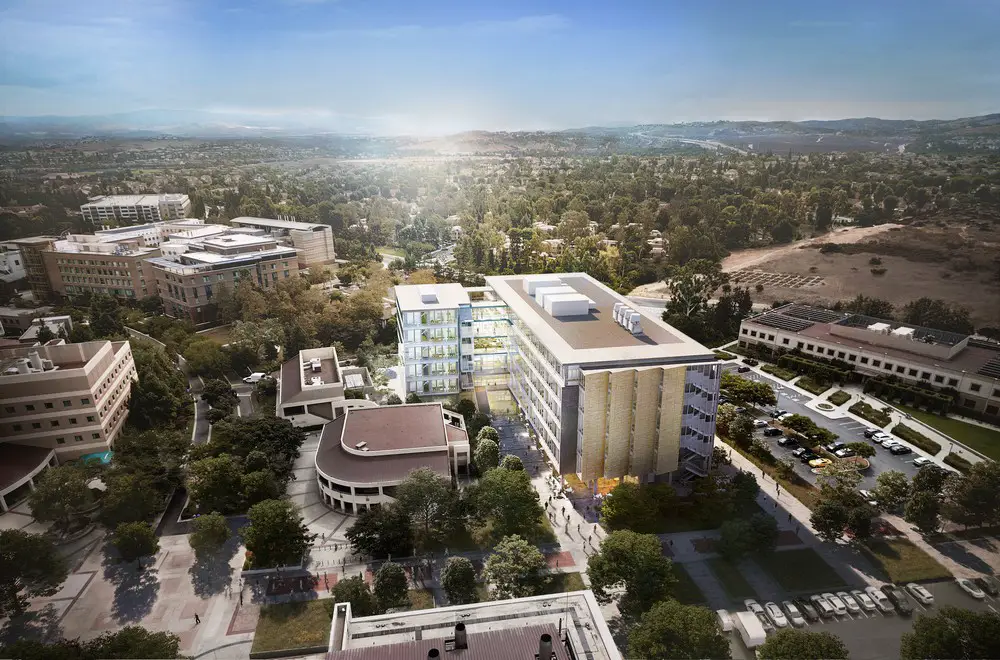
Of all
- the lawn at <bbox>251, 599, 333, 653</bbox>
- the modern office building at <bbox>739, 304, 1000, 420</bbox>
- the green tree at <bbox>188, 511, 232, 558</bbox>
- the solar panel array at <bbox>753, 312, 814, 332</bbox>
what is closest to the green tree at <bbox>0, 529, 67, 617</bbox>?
the green tree at <bbox>188, 511, 232, 558</bbox>

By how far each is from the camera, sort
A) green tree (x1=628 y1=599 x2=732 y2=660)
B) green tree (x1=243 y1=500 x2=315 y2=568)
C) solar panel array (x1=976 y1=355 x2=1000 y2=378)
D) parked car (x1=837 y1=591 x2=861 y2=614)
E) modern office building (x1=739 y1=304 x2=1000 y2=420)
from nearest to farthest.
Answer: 1. green tree (x1=628 y1=599 x2=732 y2=660)
2. parked car (x1=837 y1=591 x2=861 y2=614)
3. green tree (x1=243 y1=500 x2=315 y2=568)
4. solar panel array (x1=976 y1=355 x2=1000 y2=378)
5. modern office building (x1=739 y1=304 x2=1000 y2=420)

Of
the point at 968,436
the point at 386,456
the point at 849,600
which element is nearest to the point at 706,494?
the point at 849,600

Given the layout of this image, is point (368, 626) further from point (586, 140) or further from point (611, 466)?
point (586, 140)

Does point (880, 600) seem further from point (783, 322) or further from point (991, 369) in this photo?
point (783, 322)

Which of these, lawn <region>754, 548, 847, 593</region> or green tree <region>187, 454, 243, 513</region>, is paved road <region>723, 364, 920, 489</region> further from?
green tree <region>187, 454, 243, 513</region>

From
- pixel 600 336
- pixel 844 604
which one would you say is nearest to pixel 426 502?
pixel 600 336
